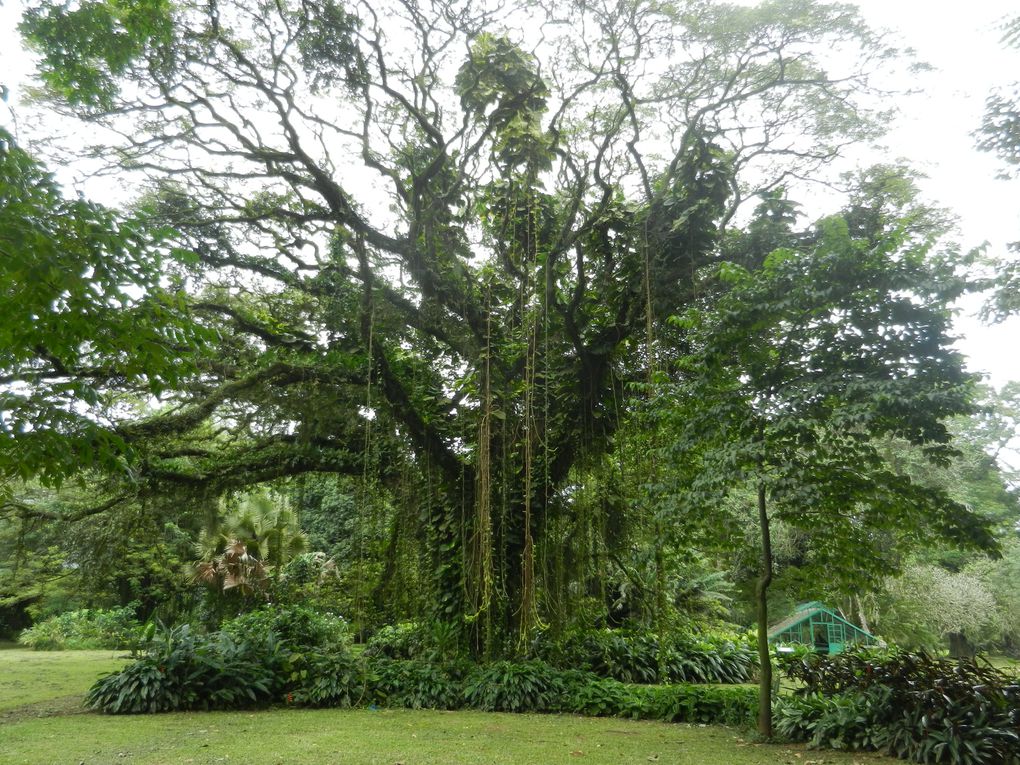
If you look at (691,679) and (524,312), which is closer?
(524,312)

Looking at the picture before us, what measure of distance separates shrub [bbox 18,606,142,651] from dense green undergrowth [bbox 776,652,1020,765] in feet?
51.3

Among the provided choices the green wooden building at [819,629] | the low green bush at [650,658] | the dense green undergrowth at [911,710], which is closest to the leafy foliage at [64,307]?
the dense green undergrowth at [911,710]

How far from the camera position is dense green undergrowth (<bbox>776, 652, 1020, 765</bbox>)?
4.93 m

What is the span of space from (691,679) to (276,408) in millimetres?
7722

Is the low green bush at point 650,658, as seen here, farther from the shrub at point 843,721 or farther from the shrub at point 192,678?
the shrub at point 192,678

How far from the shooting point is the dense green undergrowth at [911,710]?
4.93 metres

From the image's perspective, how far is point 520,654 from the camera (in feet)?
28.6

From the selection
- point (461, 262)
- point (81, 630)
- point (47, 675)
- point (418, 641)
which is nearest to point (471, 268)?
point (461, 262)

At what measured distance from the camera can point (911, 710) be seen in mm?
5465

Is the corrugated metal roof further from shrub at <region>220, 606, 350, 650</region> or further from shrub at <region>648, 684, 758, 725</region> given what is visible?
shrub at <region>220, 606, 350, 650</region>

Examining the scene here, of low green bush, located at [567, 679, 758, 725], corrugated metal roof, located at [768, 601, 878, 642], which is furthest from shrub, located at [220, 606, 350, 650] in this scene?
corrugated metal roof, located at [768, 601, 878, 642]

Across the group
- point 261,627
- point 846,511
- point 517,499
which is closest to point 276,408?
point 261,627

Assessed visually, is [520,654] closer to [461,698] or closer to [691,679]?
[461,698]

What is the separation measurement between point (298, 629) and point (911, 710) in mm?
7646
